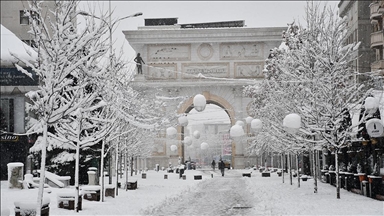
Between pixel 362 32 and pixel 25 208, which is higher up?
pixel 362 32

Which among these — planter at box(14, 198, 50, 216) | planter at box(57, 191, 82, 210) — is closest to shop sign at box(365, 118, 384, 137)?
planter at box(57, 191, 82, 210)

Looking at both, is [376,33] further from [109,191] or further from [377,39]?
[109,191]

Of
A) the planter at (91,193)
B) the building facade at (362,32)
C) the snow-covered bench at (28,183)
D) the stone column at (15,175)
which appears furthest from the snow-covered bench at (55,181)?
the building facade at (362,32)

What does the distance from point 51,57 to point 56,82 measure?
23.3 inches

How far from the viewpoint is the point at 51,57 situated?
42.2 feet

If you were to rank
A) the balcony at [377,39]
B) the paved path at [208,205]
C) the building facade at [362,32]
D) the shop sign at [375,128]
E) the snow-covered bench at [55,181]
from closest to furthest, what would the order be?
the paved path at [208,205], the shop sign at [375,128], the snow-covered bench at [55,181], the balcony at [377,39], the building facade at [362,32]

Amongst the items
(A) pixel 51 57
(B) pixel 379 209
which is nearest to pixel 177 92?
(B) pixel 379 209

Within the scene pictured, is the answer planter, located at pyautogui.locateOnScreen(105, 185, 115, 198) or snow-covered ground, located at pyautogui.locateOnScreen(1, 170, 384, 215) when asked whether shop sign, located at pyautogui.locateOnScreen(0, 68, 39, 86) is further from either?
planter, located at pyautogui.locateOnScreen(105, 185, 115, 198)

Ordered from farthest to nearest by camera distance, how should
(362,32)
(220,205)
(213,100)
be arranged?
(213,100), (362,32), (220,205)

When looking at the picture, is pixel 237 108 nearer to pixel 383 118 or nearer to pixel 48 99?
pixel 383 118

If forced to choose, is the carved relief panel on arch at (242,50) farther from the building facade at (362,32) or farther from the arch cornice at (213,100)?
the building facade at (362,32)

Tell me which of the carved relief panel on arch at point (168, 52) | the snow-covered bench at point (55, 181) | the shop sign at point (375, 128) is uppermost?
the carved relief panel on arch at point (168, 52)

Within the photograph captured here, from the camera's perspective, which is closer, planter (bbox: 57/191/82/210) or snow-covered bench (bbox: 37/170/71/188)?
planter (bbox: 57/191/82/210)

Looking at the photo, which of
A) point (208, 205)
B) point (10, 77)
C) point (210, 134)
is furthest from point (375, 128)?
point (210, 134)
